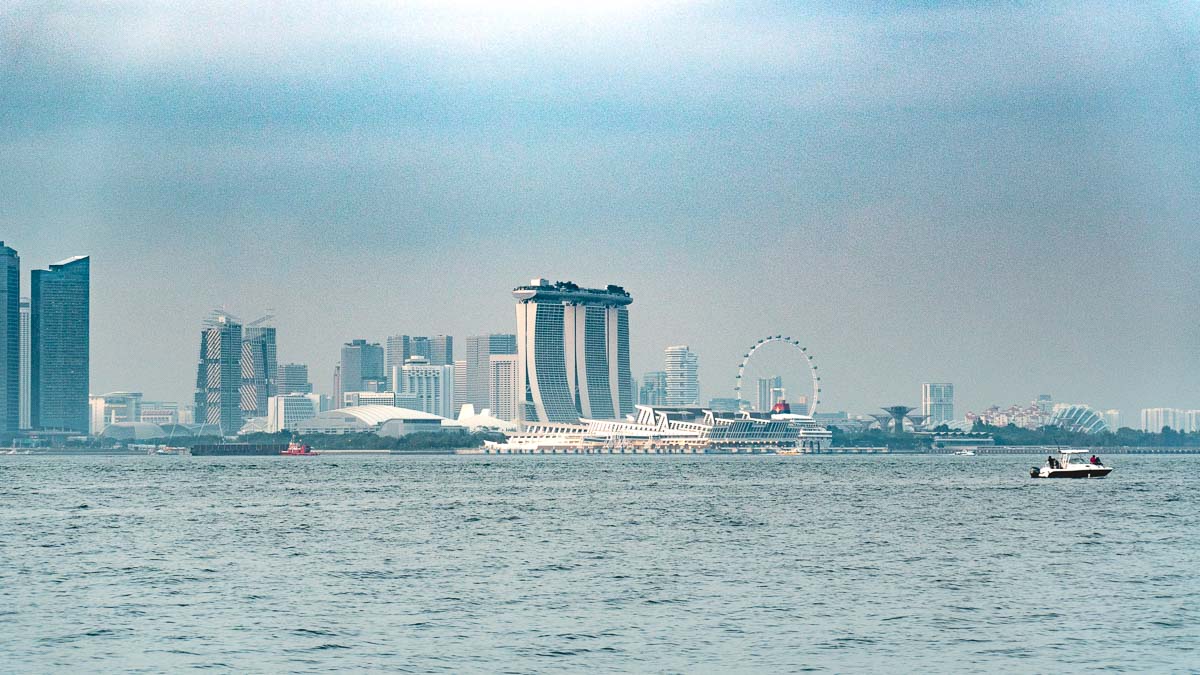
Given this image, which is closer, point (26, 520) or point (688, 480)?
→ point (26, 520)

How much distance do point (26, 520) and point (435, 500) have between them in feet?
75.0

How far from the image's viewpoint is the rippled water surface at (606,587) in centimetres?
2921

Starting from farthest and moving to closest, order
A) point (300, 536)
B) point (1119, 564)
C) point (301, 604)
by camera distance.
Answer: point (300, 536)
point (1119, 564)
point (301, 604)

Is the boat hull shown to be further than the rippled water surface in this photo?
Yes

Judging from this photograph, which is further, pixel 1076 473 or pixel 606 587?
pixel 1076 473

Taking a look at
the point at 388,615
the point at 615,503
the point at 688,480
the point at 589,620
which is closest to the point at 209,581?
the point at 388,615

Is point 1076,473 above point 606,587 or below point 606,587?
below

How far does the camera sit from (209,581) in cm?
4106

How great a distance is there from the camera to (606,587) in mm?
38906

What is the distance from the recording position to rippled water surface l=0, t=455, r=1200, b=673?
95.8ft

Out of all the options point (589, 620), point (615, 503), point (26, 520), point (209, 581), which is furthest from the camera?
point (615, 503)

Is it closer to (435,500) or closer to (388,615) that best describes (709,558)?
(388,615)

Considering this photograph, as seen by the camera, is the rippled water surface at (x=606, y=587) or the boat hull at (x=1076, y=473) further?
the boat hull at (x=1076, y=473)

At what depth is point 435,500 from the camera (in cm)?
8275
